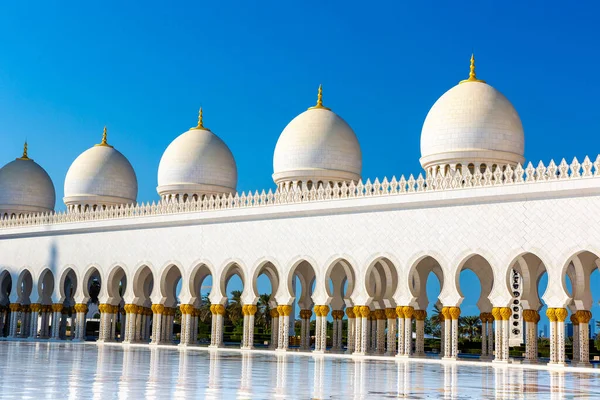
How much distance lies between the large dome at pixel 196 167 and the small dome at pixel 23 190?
5.58 m

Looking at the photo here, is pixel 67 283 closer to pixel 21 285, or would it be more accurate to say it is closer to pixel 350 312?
pixel 21 285

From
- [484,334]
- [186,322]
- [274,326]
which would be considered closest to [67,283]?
[186,322]

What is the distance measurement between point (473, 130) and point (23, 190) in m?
16.3

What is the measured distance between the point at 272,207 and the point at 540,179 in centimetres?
649

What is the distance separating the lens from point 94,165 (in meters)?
27.2

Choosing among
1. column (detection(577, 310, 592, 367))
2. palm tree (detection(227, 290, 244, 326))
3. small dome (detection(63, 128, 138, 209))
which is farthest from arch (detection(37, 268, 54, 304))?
column (detection(577, 310, 592, 367))

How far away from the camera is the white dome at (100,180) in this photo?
27031 mm

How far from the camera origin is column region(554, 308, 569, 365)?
15.7 meters

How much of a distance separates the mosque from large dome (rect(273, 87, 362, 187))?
0.12ft

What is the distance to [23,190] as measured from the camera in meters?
28.8

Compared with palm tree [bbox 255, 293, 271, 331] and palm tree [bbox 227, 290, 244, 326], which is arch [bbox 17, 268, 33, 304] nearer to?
palm tree [bbox 227, 290, 244, 326]

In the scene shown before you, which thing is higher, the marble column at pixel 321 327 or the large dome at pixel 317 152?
the large dome at pixel 317 152

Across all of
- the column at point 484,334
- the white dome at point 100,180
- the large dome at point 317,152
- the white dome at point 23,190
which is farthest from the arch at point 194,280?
the white dome at point 23,190

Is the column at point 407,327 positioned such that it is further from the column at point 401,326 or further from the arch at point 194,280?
the arch at point 194,280
